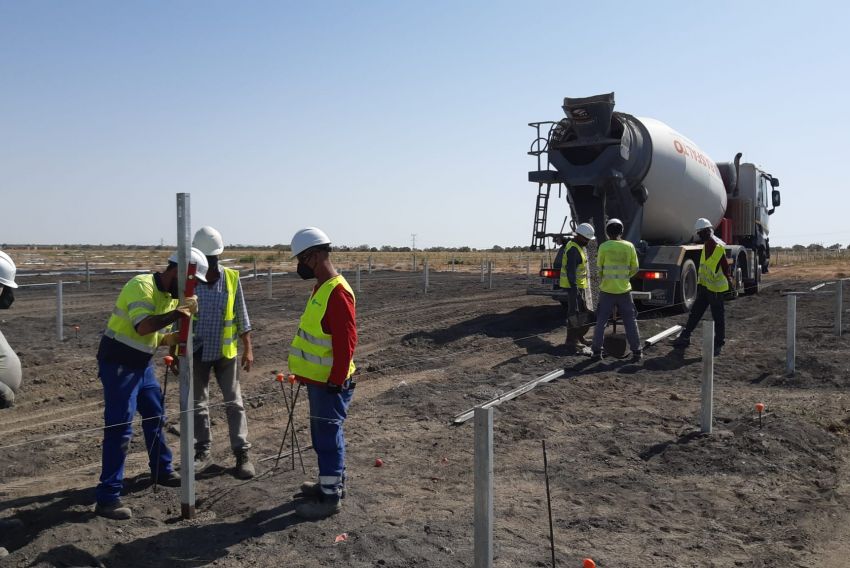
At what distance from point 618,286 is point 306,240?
6446mm

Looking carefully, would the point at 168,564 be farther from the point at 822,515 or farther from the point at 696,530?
the point at 822,515

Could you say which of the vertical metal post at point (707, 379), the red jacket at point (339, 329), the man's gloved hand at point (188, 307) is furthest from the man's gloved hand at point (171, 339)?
the vertical metal post at point (707, 379)

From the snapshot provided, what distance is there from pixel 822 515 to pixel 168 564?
4.38 m

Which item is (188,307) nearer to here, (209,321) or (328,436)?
(209,321)

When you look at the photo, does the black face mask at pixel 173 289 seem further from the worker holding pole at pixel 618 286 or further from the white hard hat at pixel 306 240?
the worker holding pole at pixel 618 286

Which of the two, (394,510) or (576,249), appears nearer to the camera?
(394,510)

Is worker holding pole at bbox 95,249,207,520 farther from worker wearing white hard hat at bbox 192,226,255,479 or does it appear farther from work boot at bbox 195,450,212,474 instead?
work boot at bbox 195,450,212,474

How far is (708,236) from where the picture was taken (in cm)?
1161

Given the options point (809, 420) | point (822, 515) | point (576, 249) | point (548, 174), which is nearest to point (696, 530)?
point (822, 515)

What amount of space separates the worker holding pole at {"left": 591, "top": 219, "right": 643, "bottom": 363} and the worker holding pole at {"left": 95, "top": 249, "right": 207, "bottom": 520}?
655cm

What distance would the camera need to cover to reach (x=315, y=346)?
5.03m

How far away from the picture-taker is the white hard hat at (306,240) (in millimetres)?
5047

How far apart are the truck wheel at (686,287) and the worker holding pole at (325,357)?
35.2 feet

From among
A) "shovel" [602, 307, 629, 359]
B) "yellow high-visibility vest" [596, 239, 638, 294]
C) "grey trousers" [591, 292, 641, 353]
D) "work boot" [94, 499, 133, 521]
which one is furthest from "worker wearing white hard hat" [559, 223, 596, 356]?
"work boot" [94, 499, 133, 521]
